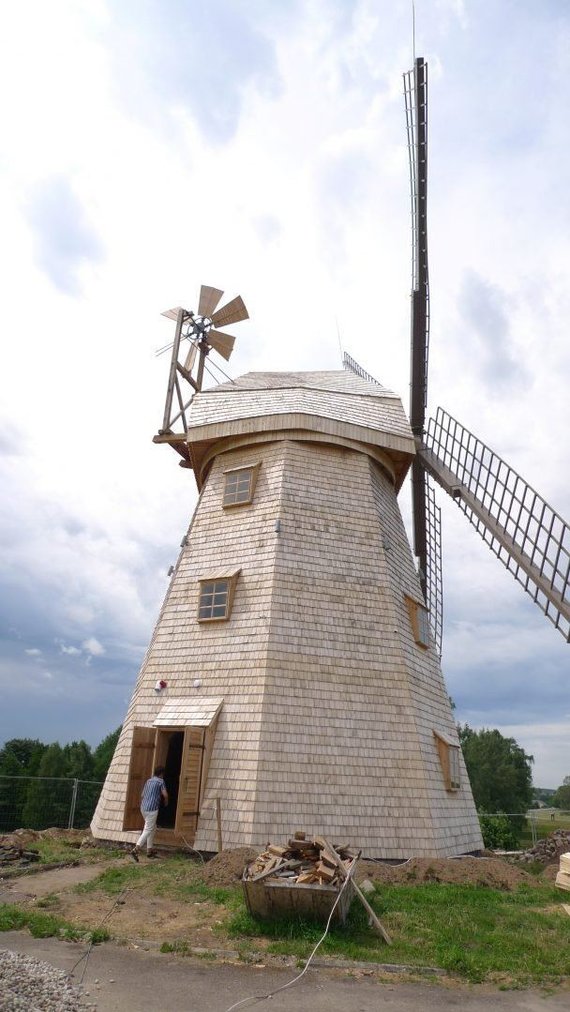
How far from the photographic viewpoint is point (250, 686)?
475 inches

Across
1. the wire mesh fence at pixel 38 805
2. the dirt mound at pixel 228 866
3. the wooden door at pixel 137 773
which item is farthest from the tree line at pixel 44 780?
the dirt mound at pixel 228 866

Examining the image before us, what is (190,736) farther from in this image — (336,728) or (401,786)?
(401,786)

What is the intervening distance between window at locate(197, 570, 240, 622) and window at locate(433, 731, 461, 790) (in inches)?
187

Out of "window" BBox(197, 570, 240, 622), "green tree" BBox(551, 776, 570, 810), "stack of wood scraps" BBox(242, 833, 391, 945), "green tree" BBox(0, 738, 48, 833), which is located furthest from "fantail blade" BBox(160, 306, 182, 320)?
"green tree" BBox(551, 776, 570, 810)

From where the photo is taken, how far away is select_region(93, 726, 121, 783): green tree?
52.2m

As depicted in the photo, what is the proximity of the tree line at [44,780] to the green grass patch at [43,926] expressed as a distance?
21563 millimetres

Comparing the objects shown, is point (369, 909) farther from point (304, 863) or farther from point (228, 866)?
point (228, 866)

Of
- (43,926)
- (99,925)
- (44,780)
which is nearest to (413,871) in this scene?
(99,925)

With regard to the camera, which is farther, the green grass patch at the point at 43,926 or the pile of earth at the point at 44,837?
the pile of earth at the point at 44,837

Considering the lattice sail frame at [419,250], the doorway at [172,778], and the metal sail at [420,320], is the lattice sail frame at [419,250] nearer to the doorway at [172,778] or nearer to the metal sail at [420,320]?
the metal sail at [420,320]

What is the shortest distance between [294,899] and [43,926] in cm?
277

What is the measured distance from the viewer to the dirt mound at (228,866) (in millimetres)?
9789

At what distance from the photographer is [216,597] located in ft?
44.0

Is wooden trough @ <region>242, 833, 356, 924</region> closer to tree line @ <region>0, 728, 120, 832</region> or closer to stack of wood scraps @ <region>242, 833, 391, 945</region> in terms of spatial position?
stack of wood scraps @ <region>242, 833, 391, 945</region>
